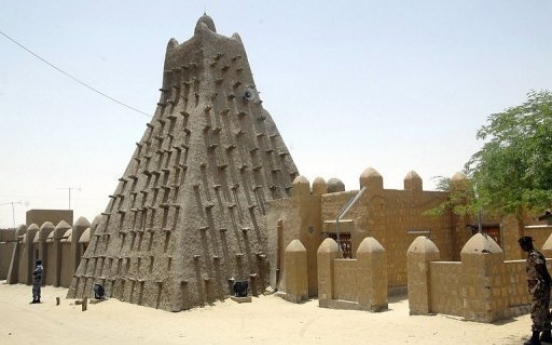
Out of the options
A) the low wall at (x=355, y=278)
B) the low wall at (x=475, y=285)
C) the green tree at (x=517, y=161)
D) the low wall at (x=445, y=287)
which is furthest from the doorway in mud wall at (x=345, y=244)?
the green tree at (x=517, y=161)

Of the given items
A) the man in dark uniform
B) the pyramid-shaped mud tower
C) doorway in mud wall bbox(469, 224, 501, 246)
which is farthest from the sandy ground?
doorway in mud wall bbox(469, 224, 501, 246)

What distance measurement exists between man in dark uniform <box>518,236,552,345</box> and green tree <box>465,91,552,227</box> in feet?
3.30

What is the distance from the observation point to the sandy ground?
38.5 ft

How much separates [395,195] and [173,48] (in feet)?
46.6

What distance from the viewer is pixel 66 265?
2936cm

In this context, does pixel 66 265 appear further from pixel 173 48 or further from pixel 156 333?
pixel 156 333

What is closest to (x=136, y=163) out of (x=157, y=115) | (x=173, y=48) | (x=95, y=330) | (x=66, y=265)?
(x=157, y=115)

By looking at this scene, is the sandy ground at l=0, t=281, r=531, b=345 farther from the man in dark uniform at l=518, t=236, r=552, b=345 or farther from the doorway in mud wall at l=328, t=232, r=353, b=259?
the doorway in mud wall at l=328, t=232, r=353, b=259

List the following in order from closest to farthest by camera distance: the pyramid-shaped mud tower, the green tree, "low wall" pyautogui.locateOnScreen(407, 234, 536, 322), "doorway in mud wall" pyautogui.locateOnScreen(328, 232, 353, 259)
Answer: the green tree < "low wall" pyautogui.locateOnScreen(407, 234, 536, 322) < "doorway in mud wall" pyautogui.locateOnScreen(328, 232, 353, 259) < the pyramid-shaped mud tower

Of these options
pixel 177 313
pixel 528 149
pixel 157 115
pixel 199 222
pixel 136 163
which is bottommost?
pixel 177 313

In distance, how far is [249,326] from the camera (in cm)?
1447

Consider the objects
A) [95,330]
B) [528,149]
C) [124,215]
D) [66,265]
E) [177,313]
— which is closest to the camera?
[528,149]

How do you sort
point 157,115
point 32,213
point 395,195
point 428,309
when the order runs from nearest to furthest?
Answer: point 428,309 → point 395,195 → point 157,115 → point 32,213

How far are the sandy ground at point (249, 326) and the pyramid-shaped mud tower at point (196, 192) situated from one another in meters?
1.23
